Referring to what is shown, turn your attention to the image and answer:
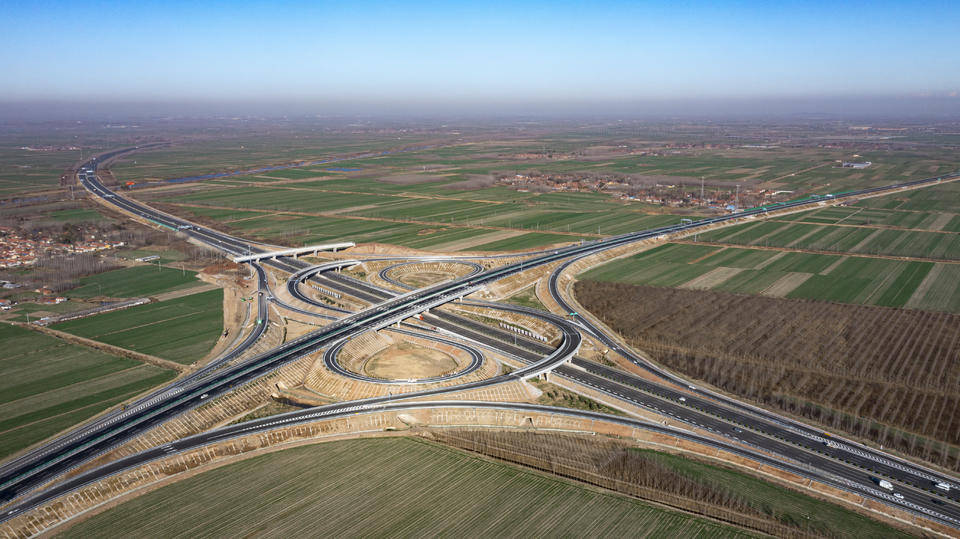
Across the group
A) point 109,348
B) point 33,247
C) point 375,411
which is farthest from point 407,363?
point 33,247

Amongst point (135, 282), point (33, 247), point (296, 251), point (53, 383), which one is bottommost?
point (53, 383)

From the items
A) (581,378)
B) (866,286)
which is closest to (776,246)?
(866,286)

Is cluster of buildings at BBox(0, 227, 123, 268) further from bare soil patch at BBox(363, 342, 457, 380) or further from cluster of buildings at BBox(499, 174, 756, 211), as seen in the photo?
cluster of buildings at BBox(499, 174, 756, 211)

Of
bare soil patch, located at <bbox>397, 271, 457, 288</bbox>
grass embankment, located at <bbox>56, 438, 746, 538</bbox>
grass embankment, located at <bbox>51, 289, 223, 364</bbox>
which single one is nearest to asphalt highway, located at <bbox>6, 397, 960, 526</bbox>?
grass embankment, located at <bbox>56, 438, 746, 538</bbox>

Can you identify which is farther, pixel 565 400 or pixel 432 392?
pixel 565 400

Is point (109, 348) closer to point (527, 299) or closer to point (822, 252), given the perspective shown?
point (527, 299)

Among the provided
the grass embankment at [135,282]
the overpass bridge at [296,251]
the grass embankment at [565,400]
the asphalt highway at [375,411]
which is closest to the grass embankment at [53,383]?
the asphalt highway at [375,411]

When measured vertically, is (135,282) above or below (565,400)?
above
